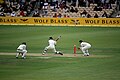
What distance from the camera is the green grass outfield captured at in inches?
1144

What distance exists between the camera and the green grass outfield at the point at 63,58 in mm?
29047

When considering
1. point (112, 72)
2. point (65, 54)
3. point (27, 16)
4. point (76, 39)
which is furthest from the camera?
point (27, 16)

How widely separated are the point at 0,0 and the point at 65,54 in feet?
106

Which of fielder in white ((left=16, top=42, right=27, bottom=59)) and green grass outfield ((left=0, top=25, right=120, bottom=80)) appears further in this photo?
fielder in white ((left=16, top=42, right=27, bottom=59))

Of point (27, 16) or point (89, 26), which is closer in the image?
point (89, 26)

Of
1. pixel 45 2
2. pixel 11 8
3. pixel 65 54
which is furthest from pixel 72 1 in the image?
pixel 65 54

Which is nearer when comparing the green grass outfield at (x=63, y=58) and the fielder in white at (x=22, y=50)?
the green grass outfield at (x=63, y=58)

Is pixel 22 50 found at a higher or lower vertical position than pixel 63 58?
higher

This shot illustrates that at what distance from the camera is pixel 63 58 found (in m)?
36.6

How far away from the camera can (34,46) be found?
147ft

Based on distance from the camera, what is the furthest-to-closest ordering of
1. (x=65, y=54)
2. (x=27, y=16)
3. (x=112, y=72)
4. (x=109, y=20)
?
(x=27, y=16) → (x=109, y=20) → (x=65, y=54) → (x=112, y=72)

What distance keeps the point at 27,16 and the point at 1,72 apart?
3736cm

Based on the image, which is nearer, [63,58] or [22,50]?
[22,50]

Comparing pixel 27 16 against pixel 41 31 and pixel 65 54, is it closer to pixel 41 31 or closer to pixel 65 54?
pixel 41 31
